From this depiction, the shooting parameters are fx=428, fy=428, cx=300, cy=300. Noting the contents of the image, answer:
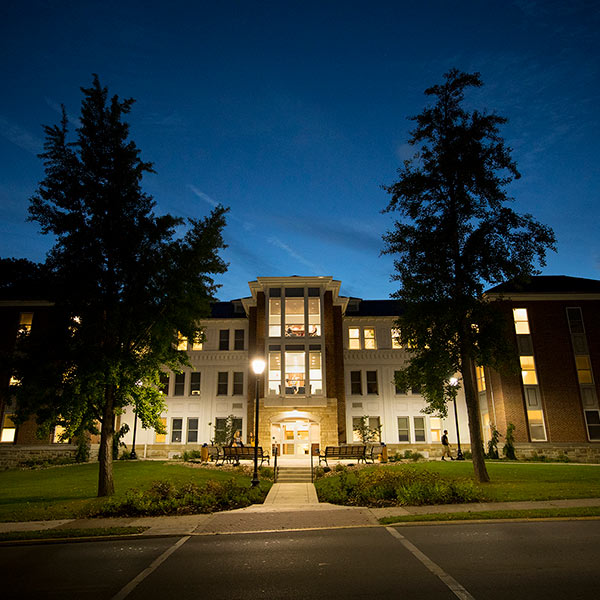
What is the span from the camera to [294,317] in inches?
1310

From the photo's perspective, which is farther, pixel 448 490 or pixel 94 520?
pixel 448 490

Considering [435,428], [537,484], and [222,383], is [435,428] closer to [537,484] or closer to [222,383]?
[222,383]

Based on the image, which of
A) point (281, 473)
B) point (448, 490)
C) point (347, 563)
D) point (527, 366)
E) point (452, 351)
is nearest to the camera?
point (347, 563)

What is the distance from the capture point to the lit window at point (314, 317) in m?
32.6

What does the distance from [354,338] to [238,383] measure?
1046 centimetres

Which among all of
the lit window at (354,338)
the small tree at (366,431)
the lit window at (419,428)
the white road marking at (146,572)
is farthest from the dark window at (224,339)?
the white road marking at (146,572)

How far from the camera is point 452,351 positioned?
17203 mm

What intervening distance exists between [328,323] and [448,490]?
21.5 metres

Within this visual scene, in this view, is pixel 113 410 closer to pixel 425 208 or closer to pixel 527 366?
pixel 425 208

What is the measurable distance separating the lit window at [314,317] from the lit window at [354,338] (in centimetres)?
492

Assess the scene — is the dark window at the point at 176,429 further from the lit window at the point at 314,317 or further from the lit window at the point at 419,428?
the lit window at the point at 419,428

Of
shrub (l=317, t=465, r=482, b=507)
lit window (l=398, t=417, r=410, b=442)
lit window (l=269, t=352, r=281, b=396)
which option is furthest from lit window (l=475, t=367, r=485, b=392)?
shrub (l=317, t=465, r=482, b=507)

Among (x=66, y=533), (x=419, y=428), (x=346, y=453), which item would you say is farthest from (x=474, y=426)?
(x=419, y=428)

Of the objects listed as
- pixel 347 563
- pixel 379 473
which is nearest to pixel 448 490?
pixel 379 473
